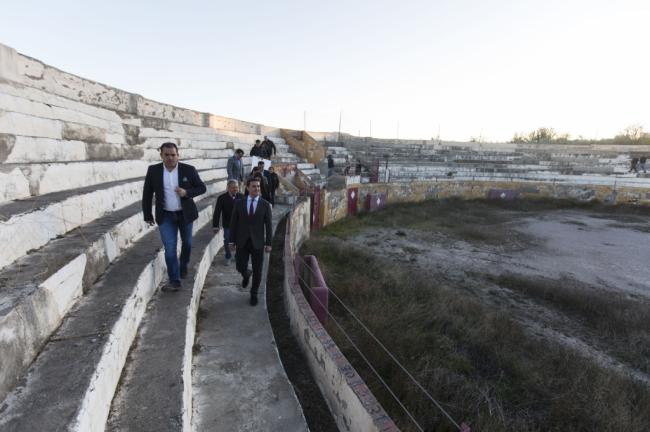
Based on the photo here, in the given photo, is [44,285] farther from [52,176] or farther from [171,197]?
[52,176]

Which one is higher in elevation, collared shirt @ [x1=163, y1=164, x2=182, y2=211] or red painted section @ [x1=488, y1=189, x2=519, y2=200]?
collared shirt @ [x1=163, y1=164, x2=182, y2=211]

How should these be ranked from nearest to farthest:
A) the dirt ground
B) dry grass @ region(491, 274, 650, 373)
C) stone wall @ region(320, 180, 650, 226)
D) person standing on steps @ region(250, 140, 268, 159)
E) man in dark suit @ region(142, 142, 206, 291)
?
man in dark suit @ region(142, 142, 206, 291) < dry grass @ region(491, 274, 650, 373) < the dirt ground < person standing on steps @ region(250, 140, 268, 159) < stone wall @ region(320, 180, 650, 226)

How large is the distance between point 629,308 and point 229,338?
274 inches

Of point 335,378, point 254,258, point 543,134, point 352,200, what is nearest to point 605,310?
point 335,378

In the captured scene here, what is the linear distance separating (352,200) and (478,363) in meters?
10.7

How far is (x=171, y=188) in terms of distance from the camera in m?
3.77

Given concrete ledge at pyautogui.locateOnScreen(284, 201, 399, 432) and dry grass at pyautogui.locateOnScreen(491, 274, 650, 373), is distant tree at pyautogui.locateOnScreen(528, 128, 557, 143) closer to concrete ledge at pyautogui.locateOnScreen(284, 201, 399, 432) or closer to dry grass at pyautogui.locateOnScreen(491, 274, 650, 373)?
dry grass at pyautogui.locateOnScreen(491, 274, 650, 373)

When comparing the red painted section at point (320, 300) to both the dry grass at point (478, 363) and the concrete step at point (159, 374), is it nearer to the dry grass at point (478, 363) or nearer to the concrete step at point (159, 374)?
the dry grass at point (478, 363)

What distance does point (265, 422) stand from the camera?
282cm

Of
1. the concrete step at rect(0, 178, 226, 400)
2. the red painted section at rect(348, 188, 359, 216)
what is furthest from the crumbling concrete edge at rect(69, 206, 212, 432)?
the red painted section at rect(348, 188, 359, 216)

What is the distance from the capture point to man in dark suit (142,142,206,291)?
12.2ft

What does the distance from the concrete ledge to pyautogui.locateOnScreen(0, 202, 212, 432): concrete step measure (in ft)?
5.44

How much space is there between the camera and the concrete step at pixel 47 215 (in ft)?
8.94

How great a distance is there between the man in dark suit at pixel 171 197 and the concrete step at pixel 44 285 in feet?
1.84
